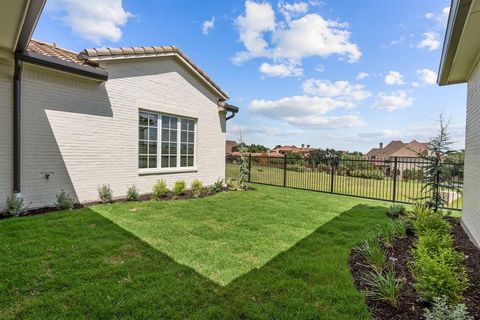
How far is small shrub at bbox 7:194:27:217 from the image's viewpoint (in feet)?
16.9

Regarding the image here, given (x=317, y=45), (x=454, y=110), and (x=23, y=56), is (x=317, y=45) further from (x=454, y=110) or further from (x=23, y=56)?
(x=23, y=56)

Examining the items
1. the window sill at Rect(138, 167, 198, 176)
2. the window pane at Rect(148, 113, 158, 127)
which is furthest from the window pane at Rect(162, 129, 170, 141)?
the window sill at Rect(138, 167, 198, 176)

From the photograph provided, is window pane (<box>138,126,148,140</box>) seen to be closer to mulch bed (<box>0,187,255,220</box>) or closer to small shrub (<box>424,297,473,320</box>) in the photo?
mulch bed (<box>0,187,255,220</box>)

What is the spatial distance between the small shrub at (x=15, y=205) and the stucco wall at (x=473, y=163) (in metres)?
8.54

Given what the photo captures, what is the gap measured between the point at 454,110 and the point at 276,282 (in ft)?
21.2

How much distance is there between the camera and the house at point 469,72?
3494 millimetres

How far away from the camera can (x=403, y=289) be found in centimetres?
287

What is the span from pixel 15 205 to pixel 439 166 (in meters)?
9.53

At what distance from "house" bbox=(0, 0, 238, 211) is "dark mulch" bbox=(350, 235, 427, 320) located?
5582 millimetres

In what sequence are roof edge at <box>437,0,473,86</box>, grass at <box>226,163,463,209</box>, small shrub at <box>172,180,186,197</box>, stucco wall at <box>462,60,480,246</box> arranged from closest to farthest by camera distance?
1. roof edge at <box>437,0,473,86</box>
2. stucco wall at <box>462,60,480,246</box>
3. small shrub at <box>172,180,186,197</box>
4. grass at <box>226,163,463,209</box>

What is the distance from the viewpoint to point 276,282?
2988 millimetres

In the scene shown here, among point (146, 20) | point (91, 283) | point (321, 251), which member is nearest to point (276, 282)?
point (321, 251)

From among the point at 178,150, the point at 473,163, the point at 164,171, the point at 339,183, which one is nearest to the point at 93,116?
the point at 164,171

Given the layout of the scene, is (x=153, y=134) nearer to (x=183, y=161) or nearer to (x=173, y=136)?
(x=173, y=136)
